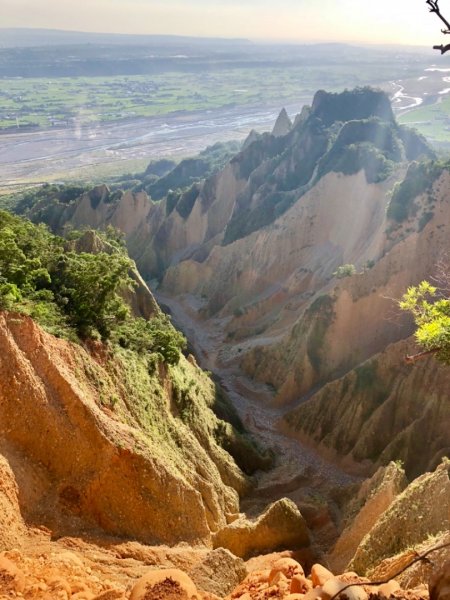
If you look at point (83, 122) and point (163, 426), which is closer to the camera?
point (163, 426)

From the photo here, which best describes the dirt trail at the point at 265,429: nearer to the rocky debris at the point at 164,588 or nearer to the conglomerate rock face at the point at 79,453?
the conglomerate rock face at the point at 79,453

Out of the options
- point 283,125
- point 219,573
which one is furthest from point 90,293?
point 283,125

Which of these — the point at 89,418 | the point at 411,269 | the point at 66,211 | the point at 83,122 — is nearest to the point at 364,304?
the point at 411,269

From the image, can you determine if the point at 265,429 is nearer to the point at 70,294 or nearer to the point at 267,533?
the point at 267,533

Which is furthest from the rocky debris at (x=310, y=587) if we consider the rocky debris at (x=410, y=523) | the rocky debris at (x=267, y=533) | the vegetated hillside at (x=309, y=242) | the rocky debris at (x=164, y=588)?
the vegetated hillside at (x=309, y=242)

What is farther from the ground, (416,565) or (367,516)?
(416,565)

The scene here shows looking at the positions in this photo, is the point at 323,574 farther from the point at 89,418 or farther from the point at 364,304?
the point at 364,304
